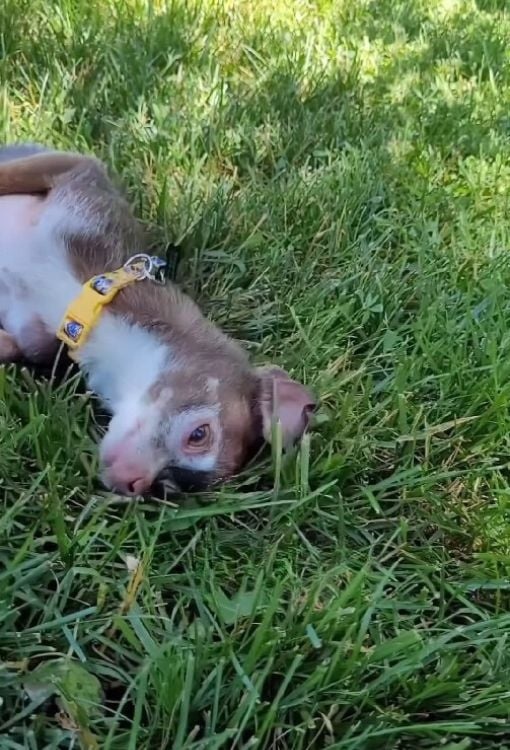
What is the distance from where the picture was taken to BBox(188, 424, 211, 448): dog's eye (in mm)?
Answer: 3070

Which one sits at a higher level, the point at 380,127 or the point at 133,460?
the point at 380,127

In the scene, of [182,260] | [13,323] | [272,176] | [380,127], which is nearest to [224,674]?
[13,323]

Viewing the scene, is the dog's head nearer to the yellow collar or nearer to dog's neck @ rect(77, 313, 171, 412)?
dog's neck @ rect(77, 313, 171, 412)

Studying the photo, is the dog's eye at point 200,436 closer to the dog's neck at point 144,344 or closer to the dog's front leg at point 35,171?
the dog's neck at point 144,344

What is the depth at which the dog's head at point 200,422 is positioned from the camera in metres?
2.96

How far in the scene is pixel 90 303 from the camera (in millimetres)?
3275

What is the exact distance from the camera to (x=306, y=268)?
12.8 ft

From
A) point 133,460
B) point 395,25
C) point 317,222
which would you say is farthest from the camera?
point 395,25

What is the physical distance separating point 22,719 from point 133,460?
3.01 feet

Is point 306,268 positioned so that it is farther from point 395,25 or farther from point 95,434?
point 395,25

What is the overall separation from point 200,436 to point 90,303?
644 mm

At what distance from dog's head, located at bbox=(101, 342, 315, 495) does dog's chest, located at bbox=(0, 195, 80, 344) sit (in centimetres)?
52

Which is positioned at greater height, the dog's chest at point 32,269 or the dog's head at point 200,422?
the dog's chest at point 32,269

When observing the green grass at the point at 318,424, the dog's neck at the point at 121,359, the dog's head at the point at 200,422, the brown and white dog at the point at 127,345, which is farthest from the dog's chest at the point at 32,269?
the dog's head at the point at 200,422
